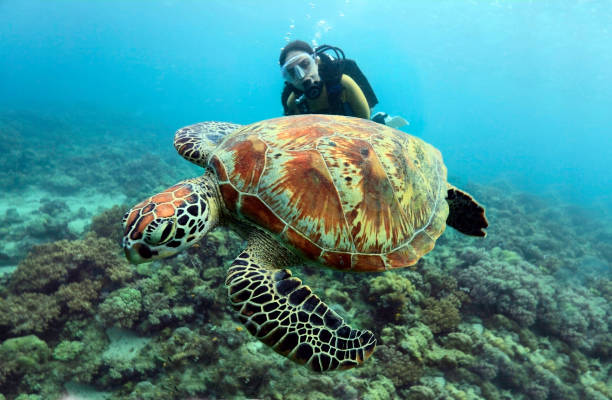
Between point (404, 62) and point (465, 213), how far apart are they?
208 feet

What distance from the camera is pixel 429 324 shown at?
337 cm

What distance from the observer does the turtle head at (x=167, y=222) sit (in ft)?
5.36

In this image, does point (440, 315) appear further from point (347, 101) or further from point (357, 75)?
point (357, 75)

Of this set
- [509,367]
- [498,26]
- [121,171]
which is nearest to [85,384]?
[509,367]

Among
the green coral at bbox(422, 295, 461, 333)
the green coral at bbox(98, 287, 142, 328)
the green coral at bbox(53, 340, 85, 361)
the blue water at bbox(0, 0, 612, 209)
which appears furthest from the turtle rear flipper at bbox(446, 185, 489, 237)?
the blue water at bbox(0, 0, 612, 209)

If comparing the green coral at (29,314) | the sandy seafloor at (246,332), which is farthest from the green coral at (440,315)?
the green coral at (29,314)

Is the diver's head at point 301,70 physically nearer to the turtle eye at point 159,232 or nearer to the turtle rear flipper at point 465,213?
the turtle rear flipper at point 465,213

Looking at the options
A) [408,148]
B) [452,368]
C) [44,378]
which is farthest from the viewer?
[452,368]

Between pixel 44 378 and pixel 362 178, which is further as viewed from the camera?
pixel 44 378

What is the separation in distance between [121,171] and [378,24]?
141ft

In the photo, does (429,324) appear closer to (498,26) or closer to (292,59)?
(292,59)

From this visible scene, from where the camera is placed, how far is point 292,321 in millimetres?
1585

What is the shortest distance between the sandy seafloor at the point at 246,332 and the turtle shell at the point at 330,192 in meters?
1.50

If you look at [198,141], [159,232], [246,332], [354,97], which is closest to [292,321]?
[159,232]
